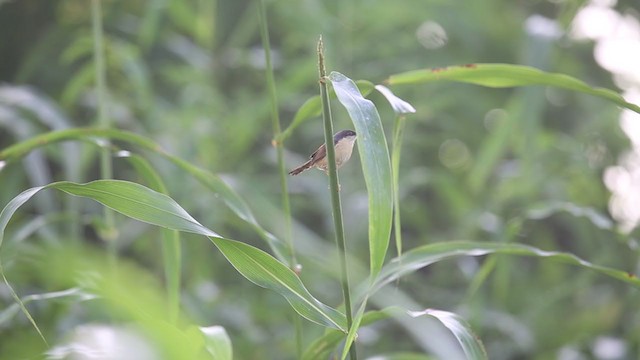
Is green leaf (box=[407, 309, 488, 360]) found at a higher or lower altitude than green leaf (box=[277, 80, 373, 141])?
lower

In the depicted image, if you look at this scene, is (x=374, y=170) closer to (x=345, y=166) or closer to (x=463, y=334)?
(x=463, y=334)

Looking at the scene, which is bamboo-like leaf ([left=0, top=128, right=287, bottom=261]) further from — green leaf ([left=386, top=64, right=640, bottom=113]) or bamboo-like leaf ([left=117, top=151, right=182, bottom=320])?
green leaf ([left=386, top=64, right=640, bottom=113])

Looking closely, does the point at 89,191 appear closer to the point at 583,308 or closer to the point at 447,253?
the point at 447,253

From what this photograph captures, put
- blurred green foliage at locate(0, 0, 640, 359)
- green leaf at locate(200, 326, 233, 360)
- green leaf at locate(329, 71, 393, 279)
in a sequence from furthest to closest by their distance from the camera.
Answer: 1. blurred green foliage at locate(0, 0, 640, 359)
2. green leaf at locate(200, 326, 233, 360)
3. green leaf at locate(329, 71, 393, 279)

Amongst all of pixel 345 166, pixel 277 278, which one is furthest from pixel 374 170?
pixel 345 166

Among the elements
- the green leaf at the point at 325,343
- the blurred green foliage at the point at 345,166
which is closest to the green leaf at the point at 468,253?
the green leaf at the point at 325,343

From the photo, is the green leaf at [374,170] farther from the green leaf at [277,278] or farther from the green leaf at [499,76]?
the green leaf at [499,76]

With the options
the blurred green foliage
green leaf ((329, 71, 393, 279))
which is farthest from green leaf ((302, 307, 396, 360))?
the blurred green foliage
